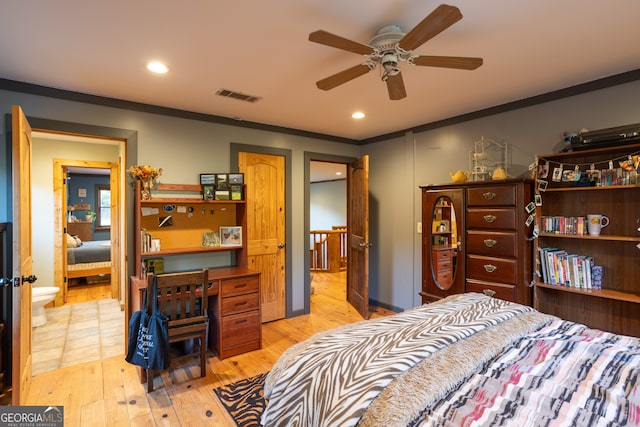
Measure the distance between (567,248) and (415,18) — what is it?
2.37 metres

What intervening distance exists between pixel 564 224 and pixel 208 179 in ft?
10.9

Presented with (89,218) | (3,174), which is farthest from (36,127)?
(89,218)

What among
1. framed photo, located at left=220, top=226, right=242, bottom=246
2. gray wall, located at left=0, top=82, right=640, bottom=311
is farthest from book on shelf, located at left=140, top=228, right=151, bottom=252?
framed photo, located at left=220, top=226, right=242, bottom=246

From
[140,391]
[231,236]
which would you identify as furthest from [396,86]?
[140,391]

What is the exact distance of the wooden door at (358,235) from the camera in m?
4.05

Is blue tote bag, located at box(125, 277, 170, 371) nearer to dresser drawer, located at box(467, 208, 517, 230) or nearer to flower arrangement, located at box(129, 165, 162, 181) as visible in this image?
flower arrangement, located at box(129, 165, 162, 181)

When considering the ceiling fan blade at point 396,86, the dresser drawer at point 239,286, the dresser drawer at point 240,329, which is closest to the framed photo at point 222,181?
the dresser drawer at point 239,286

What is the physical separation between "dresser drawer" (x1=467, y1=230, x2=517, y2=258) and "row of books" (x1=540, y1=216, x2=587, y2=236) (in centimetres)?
27

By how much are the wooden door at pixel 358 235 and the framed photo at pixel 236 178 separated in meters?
1.49

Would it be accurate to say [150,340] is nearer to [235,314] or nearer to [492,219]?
[235,314]

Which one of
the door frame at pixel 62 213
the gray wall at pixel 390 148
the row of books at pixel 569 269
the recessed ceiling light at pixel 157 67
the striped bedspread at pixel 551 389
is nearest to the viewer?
the striped bedspread at pixel 551 389

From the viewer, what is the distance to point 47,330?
375 centimetres

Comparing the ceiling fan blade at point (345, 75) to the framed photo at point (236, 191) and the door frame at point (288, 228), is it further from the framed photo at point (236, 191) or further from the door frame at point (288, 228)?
the door frame at point (288, 228)

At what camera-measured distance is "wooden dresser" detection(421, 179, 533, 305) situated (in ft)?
9.23
